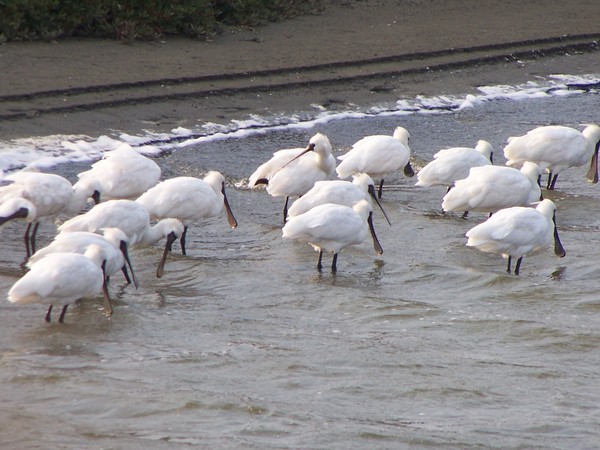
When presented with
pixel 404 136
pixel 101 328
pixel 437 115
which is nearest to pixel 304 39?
pixel 437 115

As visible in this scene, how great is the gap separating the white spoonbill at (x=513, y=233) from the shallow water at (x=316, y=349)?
0.77 feet

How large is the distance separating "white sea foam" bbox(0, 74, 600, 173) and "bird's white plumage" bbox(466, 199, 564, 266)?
3987 millimetres

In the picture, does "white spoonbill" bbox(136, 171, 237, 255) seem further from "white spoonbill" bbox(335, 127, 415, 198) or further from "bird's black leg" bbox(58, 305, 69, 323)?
"white spoonbill" bbox(335, 127, 415, 198)

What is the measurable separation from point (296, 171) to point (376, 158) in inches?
39.7

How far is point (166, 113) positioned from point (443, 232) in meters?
4.51

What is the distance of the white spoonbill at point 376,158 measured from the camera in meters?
11.7

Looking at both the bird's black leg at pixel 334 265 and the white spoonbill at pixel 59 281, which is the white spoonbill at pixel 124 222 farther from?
the bird's black leg at pixel 334 265

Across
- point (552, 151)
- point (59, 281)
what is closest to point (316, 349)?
point (59, 281)

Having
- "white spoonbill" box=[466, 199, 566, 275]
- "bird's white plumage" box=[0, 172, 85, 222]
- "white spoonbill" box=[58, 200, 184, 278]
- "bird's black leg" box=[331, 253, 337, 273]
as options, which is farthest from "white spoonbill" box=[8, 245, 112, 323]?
"white spoonbill" box=[466, 199, 566, 275]

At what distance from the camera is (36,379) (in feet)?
23.0

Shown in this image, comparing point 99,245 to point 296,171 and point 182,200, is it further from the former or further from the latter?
point 296,171

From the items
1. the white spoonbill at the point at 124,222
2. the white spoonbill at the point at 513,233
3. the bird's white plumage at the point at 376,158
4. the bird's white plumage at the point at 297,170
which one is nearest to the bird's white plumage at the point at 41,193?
the white spoonbill at the point at 124,222

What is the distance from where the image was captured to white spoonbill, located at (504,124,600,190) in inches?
490

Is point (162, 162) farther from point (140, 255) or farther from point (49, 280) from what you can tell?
point (49, 280)
